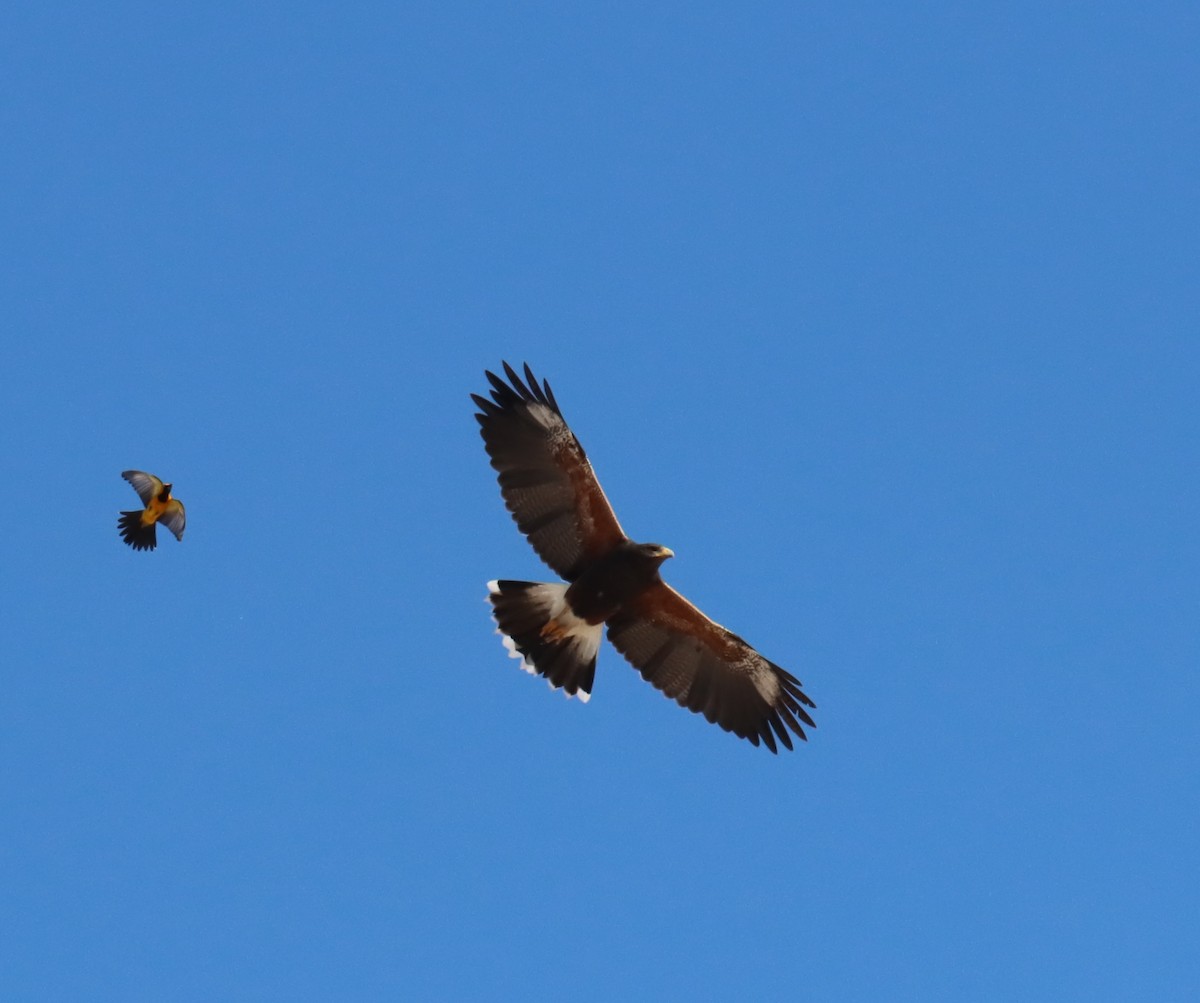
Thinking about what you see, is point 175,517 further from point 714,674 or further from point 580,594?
point 714,674

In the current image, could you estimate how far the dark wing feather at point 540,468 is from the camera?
15.9 metres

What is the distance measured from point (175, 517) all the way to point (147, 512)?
34 centimetres

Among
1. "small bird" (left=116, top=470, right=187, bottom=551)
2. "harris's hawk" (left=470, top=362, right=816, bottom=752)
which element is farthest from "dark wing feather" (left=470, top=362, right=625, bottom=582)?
"small bird" (left=116, top=470, right=187, bottom=551)

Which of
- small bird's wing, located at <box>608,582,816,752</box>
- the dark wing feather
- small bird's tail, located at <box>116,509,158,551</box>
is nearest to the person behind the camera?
the dark wing feather

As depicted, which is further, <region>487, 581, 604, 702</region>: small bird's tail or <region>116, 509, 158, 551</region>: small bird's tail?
<region>116, 509, 158, 551</region>: small bird's tail

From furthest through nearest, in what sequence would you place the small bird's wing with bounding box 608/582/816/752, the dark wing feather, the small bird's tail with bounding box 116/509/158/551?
1. the small bird's tail with bounding box 116/509/158/551
2. the small bird's wing with bounding box 608/582/816/752
3. the dark wing feather

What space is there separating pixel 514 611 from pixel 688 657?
6.16 ft

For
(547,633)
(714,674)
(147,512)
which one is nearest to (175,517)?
(147,512)

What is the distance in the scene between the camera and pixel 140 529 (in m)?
18.8

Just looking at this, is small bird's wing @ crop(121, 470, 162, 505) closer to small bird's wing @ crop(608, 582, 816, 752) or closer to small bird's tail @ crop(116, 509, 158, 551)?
small bird's tail @ crop(116, 509, 158, 551)

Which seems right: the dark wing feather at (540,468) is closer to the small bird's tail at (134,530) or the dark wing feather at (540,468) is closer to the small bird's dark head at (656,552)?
the small bird's dark head at (656,552)

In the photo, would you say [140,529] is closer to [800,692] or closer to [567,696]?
[567,696]

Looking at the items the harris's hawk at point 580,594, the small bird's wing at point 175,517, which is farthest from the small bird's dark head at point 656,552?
the small bird's wing at point 175,517

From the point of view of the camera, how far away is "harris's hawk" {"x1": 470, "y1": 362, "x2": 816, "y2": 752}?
52.3 ft
